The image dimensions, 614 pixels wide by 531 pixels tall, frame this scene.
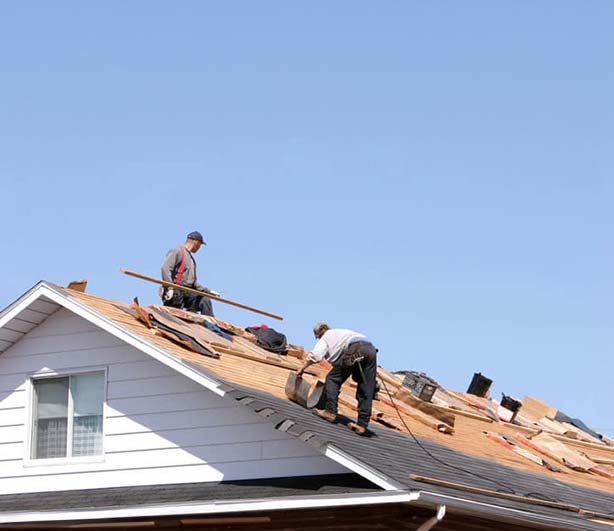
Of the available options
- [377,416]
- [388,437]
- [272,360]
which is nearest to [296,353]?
[272,360]

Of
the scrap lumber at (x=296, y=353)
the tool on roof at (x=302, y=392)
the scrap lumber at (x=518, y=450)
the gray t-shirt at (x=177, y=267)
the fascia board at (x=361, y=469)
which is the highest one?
the gray t-shirt at (x=177, y=267)

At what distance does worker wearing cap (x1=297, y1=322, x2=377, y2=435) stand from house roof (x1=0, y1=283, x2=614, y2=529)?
0.28 m

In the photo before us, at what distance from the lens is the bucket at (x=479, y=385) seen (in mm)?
24719

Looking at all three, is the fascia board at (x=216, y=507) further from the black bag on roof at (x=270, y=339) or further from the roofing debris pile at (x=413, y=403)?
the black bag on roof at (x=270, y=339)

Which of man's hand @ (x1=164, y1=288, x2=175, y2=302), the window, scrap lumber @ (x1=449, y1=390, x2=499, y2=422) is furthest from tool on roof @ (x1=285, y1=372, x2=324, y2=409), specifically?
scrap lumber @ (x1=449, y1=390, x2=499, y2=422)

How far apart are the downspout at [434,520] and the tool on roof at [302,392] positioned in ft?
8.11

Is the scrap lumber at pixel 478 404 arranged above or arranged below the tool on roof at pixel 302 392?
above

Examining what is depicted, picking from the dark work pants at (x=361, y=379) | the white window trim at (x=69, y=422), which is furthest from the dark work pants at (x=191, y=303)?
the dark work pants at (x=361, y=379)

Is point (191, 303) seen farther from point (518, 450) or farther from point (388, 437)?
point (518, 450)

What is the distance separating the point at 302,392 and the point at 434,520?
2.99 m

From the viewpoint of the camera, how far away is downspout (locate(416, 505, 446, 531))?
42.0ft

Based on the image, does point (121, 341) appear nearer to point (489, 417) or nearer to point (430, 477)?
point (430, 477)

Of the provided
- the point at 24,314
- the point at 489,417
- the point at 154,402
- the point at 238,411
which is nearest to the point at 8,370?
the point at 24,314

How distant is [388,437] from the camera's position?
51.7ft
